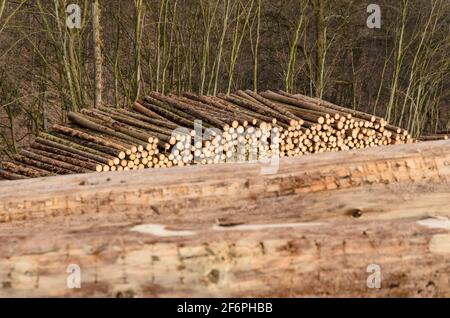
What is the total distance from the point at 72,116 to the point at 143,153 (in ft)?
5.75

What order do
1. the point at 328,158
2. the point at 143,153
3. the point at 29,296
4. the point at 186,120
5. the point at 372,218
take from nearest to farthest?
the point at 29,296
the point at 372,218
the point at 328,158
the point at 143,153
the point at 186,120

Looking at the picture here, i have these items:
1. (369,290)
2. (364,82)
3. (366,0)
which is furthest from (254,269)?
(364,82)

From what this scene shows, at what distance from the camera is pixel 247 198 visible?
2.93 metres

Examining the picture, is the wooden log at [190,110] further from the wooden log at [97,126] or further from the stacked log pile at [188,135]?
the wooden log at [97,126]

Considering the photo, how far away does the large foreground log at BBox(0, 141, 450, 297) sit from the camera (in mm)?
2213

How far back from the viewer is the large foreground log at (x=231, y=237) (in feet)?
7.26

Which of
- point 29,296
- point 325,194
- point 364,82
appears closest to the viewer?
point 29,296

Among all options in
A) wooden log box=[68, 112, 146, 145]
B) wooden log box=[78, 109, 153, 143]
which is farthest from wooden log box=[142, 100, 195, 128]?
wooden log box=[68, 112, 146, 145]

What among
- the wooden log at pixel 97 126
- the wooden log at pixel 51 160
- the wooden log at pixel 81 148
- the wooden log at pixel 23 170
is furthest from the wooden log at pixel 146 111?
the wooden log at pixel 23 170

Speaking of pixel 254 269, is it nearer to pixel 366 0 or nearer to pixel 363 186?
pixel 363 186

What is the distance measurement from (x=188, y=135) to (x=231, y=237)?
660cm

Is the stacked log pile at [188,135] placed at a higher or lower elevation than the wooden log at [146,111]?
lower

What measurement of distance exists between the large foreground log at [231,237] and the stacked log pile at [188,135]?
17.2 feet

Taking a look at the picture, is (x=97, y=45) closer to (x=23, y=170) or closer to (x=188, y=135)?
(x=23, y=170)
